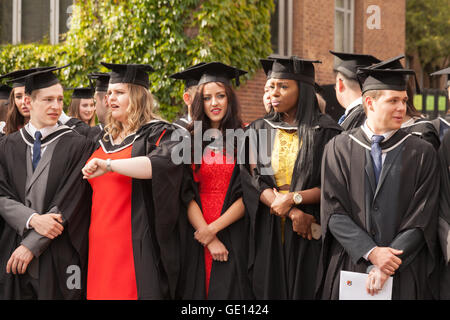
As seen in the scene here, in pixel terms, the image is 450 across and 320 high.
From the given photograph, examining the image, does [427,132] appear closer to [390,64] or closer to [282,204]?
[390,64]

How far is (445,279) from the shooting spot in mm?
3717

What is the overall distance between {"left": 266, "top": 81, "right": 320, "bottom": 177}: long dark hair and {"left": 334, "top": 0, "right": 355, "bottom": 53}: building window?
9.74 meters

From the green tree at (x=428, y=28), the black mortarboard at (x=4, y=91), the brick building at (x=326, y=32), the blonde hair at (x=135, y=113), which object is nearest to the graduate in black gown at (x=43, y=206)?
the blonde hair at (x=135, y=113)

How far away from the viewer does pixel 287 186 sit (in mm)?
4305

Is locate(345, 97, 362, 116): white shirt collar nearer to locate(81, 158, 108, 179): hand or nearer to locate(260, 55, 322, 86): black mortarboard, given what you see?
locate(260, 55, 322, 86): black mortarboard

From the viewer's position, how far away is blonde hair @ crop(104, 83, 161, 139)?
4.34 m

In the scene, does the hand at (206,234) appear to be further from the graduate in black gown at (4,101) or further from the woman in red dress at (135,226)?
the graduate in black gown at (4,101)

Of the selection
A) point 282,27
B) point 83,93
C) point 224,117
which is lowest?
point 224,117

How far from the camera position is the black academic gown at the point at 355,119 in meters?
4.75

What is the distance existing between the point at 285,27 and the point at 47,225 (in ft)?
30.8

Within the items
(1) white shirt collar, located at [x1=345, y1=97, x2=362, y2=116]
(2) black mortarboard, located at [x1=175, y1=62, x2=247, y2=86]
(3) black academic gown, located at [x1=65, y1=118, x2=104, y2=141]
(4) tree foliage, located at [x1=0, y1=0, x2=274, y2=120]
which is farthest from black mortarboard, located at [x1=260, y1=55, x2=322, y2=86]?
(4) tree foliage, located at [x1=0, y1=0, x2=274, y2=120]

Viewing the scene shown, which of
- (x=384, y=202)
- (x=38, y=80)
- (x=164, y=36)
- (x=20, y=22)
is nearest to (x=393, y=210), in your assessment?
(x=384, y=202)

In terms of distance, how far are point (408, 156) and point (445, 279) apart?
31.5 inches

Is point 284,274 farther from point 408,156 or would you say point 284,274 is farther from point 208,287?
point 408,156
